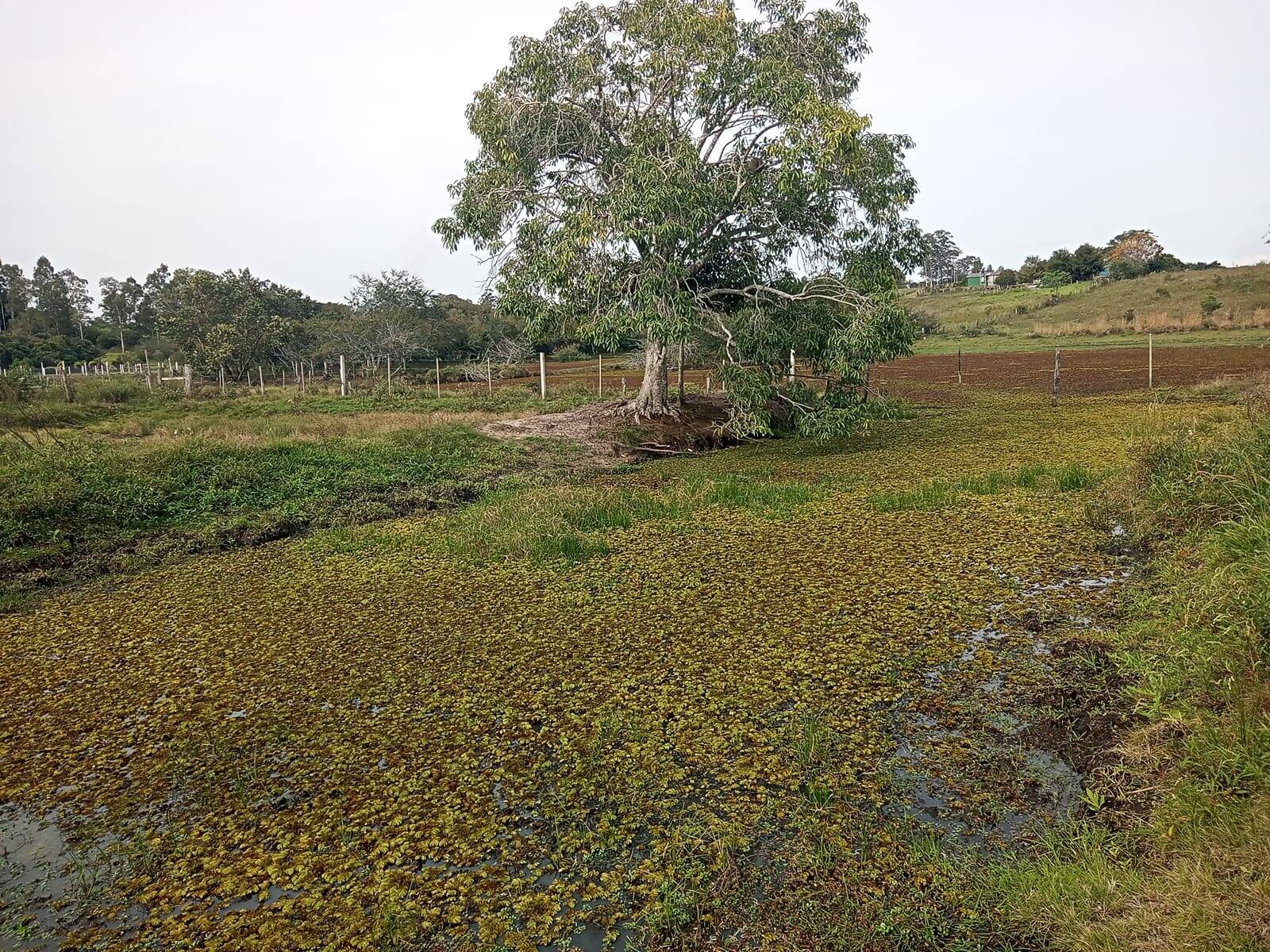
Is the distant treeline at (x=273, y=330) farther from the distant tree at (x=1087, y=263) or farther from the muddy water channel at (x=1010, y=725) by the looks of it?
the distant tree at (x=1087, y=263)

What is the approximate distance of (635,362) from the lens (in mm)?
17750

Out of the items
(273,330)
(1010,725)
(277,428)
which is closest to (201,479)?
(277,428)

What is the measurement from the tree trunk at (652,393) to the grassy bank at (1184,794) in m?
9.80

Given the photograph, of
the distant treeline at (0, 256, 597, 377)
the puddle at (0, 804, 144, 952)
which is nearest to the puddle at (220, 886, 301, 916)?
the puddle at (0, 804, 144, 952)

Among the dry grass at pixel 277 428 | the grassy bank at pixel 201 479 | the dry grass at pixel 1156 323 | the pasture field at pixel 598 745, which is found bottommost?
the pasture field at pixel 598 745

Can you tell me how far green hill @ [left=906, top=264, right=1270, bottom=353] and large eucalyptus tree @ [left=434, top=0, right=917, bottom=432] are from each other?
25873 millimetres

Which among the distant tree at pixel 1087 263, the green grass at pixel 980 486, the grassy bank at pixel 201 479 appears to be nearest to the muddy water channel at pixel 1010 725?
the green grass at pixel 980 486

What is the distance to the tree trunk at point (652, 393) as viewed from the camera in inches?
545

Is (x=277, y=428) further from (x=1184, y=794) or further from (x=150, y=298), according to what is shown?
(x=150, y=298)

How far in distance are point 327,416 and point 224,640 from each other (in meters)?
10.9

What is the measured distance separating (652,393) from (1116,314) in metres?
36.9

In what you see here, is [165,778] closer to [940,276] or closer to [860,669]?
[860,669]

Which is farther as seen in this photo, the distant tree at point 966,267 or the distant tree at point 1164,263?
the distant tree at point 966,267

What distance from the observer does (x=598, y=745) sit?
146 inches
